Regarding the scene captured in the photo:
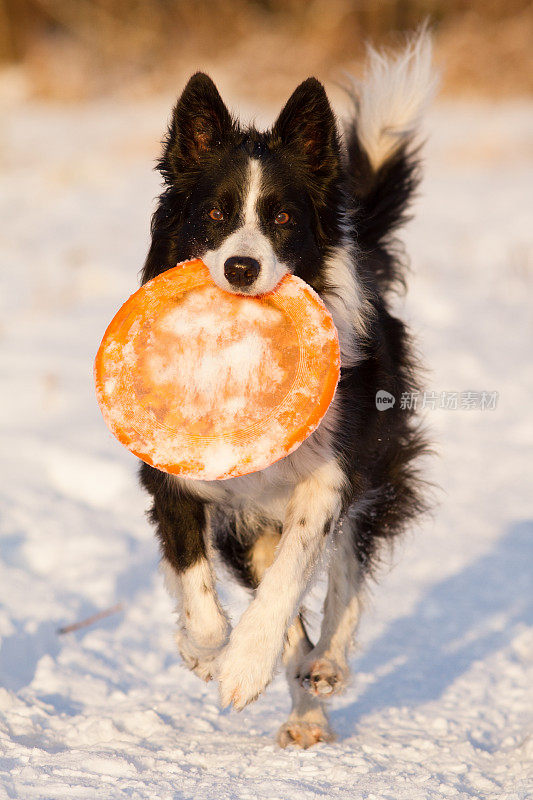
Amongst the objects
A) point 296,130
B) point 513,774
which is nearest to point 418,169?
point 296,130

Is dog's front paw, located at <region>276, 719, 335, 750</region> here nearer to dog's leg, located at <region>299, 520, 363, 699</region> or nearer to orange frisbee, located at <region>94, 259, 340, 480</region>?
dog's leg, located at <region>299, 520, 363, 699</region>

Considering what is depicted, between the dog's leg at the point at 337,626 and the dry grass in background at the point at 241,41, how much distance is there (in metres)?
14.5

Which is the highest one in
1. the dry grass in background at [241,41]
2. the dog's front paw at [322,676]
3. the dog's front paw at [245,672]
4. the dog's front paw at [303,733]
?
the dry grass in background at [241,41]

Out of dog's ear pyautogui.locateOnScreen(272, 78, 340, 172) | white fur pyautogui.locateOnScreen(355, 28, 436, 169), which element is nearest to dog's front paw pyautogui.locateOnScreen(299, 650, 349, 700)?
dog's ear pyautogui.locateOnScreen(272, 78, 340, 172)

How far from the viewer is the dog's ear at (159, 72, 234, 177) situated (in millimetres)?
3727

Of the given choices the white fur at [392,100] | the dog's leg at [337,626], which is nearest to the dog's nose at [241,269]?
the dog's leg at [337,626]

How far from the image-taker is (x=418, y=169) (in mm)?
4934

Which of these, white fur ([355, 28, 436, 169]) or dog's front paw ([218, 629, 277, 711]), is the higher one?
white fur ([355, 28, 436, 169])

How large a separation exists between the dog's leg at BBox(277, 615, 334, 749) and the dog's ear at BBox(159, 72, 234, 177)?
1913 millimetres

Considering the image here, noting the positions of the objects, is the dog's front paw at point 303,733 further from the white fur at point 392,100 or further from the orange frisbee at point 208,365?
the white fur at point 392,100

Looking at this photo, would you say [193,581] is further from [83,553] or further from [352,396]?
[83,553]

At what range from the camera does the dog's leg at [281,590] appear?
3209 mm

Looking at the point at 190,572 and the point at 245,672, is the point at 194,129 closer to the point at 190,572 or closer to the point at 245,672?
the point at 190,572

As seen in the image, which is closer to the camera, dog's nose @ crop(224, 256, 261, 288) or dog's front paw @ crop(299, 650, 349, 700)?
dog's nose @ crop(224, 256, 261, 288)
